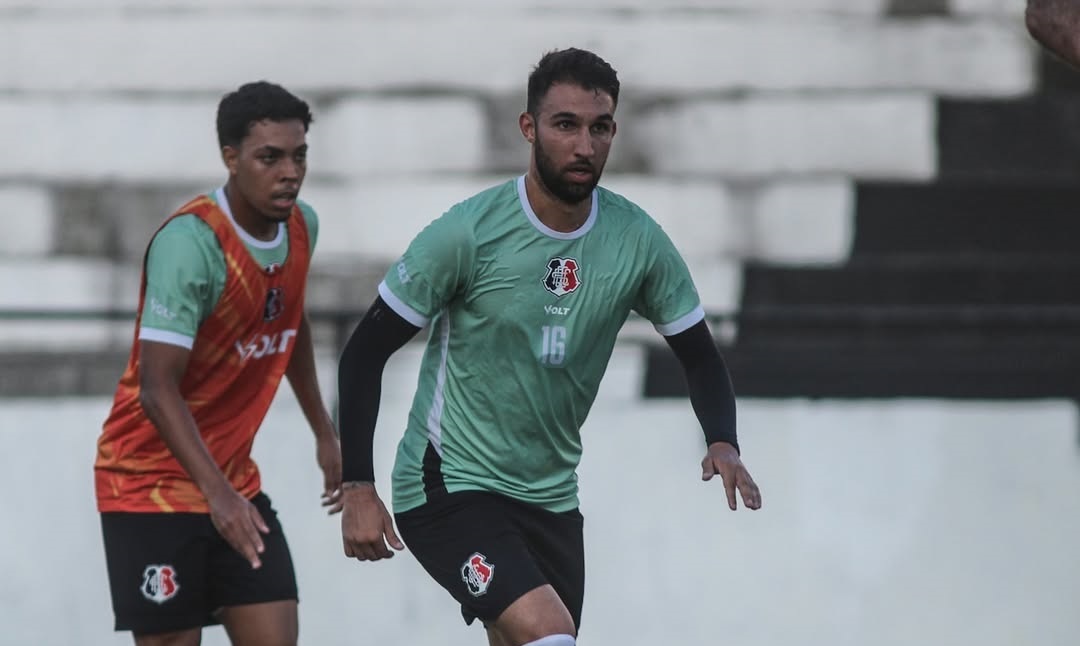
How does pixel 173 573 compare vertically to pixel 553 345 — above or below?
below

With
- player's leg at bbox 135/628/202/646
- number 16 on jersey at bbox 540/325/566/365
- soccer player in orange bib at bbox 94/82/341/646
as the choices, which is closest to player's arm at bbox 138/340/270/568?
soccer player in orange bib at bbox 94/82/341/646

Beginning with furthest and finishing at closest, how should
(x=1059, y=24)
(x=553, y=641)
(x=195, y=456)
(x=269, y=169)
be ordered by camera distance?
(x=269, y=169) < (x=195, y=456) < (x=553, y=641) < (x=1059, y=24)

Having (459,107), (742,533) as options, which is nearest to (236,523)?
(742,533)

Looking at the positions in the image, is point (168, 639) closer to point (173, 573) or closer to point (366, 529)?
point (173, 573)

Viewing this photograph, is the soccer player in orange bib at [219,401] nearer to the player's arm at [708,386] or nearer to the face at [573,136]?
the face at [573,136]

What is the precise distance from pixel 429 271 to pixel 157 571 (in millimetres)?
1088

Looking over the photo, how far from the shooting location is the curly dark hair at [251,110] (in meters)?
4.09

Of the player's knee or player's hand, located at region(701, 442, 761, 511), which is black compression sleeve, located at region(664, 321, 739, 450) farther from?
the player's knee

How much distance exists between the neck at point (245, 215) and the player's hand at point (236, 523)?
69 cm

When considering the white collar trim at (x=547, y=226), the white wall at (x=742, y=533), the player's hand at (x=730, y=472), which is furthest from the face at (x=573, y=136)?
the white wall at (x=742, y=533)

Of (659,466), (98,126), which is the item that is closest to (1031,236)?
(659,466)

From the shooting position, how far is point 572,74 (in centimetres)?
372

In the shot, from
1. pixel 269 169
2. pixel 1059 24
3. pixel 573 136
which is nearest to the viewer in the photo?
pixel 1059 24

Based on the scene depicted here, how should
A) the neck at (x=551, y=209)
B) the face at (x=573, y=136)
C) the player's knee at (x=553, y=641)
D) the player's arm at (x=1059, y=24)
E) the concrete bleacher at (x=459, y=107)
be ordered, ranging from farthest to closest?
the concrete bleacher at (x=459, y=107), the neck at (x=551, y=209), the face at (x=573, y=136), the player's knee at (x=553, y=641), the player's arm at (x=1059, y=24)
